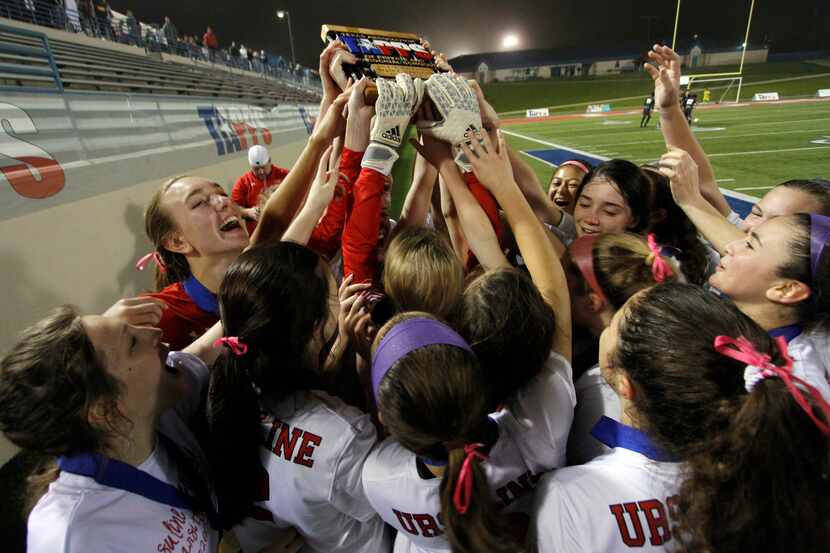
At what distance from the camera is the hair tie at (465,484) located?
35.7 inches

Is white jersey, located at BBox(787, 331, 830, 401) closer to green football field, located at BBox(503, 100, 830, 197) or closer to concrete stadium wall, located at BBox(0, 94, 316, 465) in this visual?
concrete stadium wall, located at BBox(0, 94, 316, 465)

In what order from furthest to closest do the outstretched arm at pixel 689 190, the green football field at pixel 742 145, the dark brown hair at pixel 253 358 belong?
the green football field at pixel 742 145, the outstretched arm at pixel 689 190, the dark brown hair at pixel 253 358

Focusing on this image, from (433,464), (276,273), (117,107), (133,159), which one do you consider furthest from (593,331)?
(117,107)

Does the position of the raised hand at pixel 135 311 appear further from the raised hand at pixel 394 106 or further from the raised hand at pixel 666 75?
the raised hand at pixel 666 75

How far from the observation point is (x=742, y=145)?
972cm

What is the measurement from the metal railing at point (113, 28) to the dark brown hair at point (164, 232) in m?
14.3

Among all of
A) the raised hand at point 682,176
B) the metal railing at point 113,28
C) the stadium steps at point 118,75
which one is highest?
the metal railing at point 113,28

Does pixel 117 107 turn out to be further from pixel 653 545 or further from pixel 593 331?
pixel 653 545

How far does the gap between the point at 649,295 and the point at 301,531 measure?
1298 mm

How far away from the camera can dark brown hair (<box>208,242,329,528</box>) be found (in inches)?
46.3

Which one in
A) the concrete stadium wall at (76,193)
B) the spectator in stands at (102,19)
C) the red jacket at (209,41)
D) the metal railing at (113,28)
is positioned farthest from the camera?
the red jacket at (209,41)

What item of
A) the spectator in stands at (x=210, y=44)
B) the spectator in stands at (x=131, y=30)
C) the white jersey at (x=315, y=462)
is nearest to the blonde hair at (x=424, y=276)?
the white jersey at (x=315, y=462)

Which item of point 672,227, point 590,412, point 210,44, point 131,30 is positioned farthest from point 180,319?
point 210,44

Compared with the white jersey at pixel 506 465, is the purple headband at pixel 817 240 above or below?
above
